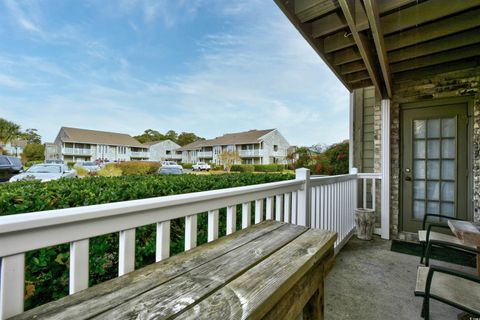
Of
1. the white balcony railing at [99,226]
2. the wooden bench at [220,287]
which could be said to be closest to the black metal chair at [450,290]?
the wooden bench at [220,287]

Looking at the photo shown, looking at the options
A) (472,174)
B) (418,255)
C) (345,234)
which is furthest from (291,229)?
(472,174)

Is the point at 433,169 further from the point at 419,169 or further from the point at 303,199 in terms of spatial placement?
the point at 303,199

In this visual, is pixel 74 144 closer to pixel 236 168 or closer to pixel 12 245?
pixel 236 168

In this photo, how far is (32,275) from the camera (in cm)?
155

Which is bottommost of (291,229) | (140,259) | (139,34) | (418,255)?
(418,255)

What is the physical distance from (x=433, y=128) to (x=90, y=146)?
110 ft

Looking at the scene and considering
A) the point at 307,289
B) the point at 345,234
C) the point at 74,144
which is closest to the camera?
the point at 307,289

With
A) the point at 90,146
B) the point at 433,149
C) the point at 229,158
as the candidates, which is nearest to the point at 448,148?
the point at 433,149

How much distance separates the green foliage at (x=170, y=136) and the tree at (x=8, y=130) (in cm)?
1890

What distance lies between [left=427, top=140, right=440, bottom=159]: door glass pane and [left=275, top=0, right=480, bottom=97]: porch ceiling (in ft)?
3.55

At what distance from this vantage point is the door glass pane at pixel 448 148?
3.46 m

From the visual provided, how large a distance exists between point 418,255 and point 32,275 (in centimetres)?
413

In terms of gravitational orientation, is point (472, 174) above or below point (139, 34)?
below

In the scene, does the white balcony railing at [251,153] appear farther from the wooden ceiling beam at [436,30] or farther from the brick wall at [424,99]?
the wooden ceiling beam at [436,30]
